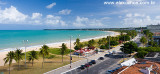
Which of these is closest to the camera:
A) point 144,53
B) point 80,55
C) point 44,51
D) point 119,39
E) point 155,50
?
point 44,51

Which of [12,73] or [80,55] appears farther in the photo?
[80,55]


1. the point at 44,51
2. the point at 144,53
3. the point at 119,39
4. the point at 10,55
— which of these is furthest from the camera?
the point at 119,39

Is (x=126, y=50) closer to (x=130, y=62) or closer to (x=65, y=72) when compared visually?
(x=130, y=62)

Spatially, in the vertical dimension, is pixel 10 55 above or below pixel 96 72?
above

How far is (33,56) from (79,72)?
54.5 feet

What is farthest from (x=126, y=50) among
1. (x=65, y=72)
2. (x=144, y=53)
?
(x=65, y=72)

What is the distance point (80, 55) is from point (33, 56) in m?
22.6

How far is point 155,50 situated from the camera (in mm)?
45281

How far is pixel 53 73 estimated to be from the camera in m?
30.2

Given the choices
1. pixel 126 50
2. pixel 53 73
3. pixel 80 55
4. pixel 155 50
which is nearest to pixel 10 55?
pixel 53 73

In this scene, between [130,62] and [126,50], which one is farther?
[126,50]

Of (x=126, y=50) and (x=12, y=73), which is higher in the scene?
(x=126, y=50)

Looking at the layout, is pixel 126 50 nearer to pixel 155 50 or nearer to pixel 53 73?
pixel 155 50

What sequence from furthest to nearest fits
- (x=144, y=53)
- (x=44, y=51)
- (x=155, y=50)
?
(x=155, y=50) < (x=144, y=53) < (x=44, y=51)
